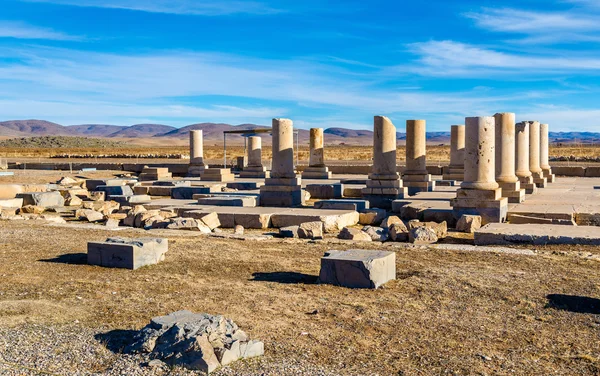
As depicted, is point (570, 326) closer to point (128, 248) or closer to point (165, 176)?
point (128, 248)

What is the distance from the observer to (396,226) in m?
12.1

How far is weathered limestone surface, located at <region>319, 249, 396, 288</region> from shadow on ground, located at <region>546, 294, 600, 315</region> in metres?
1.91

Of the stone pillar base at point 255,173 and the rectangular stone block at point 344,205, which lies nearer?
the rectangular stone block at point 344,205

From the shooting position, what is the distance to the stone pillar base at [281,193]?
17.6 m

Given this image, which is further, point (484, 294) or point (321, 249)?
point (321, 249)

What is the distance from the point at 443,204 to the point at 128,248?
9184mm

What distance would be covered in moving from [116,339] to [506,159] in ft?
42.7

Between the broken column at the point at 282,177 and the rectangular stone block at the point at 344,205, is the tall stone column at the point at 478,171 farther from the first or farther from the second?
the broken column at the point at 282,177

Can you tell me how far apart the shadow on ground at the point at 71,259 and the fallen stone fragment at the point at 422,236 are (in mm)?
5467

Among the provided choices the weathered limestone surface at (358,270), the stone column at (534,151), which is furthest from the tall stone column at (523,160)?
the weathered limestone surface at (358,270)

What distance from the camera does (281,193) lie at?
17688 mm

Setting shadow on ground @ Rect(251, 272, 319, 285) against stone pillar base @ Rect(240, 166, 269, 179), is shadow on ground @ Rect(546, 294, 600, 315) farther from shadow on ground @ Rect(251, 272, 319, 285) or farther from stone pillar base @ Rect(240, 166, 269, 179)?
stone pillar base @ Rect(240, 166, 269, 179)

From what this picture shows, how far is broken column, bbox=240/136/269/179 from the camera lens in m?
29.2

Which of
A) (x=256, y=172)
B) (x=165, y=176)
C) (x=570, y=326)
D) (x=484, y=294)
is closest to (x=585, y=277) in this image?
(x=484, y=294)
